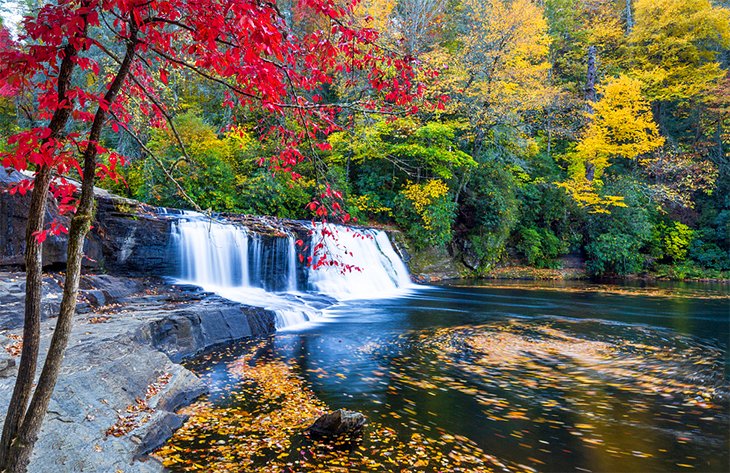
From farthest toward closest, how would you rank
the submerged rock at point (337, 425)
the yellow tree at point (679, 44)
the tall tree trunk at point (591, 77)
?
1. the tall tree trunk at point (591, 77)
2. the yellow tree at point (679, 44)
3. the submerged rock at point (337, 425)

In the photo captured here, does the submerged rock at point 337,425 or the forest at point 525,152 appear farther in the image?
the forest at point 525,152

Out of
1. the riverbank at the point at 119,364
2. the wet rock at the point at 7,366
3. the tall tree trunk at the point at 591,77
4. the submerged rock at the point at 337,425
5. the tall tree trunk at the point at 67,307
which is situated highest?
the tall tree trunk at the point at 591,77

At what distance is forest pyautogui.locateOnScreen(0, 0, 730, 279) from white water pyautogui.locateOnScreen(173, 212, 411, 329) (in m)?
3.83

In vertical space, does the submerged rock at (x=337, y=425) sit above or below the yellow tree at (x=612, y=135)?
below

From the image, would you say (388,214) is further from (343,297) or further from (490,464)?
(490,464)

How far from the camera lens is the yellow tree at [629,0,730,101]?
23.4 m

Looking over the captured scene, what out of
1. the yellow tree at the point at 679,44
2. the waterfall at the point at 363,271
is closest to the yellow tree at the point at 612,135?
the yellow tree at the point at 679,44

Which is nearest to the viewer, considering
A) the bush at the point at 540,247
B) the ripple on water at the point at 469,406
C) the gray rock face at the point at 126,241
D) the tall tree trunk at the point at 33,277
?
the tall tree trunk at the point at 33,277

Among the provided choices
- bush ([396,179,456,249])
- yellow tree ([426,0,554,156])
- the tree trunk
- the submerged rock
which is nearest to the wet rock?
the submerged rock

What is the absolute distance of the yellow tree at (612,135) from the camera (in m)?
21.1

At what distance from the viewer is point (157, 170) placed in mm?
15242

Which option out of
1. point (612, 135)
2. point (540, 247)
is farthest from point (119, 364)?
point (612, 135)

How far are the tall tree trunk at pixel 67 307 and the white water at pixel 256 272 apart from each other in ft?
21.4

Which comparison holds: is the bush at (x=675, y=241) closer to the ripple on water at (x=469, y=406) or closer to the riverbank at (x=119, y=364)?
the ripple on water at (x=469, y=406)
